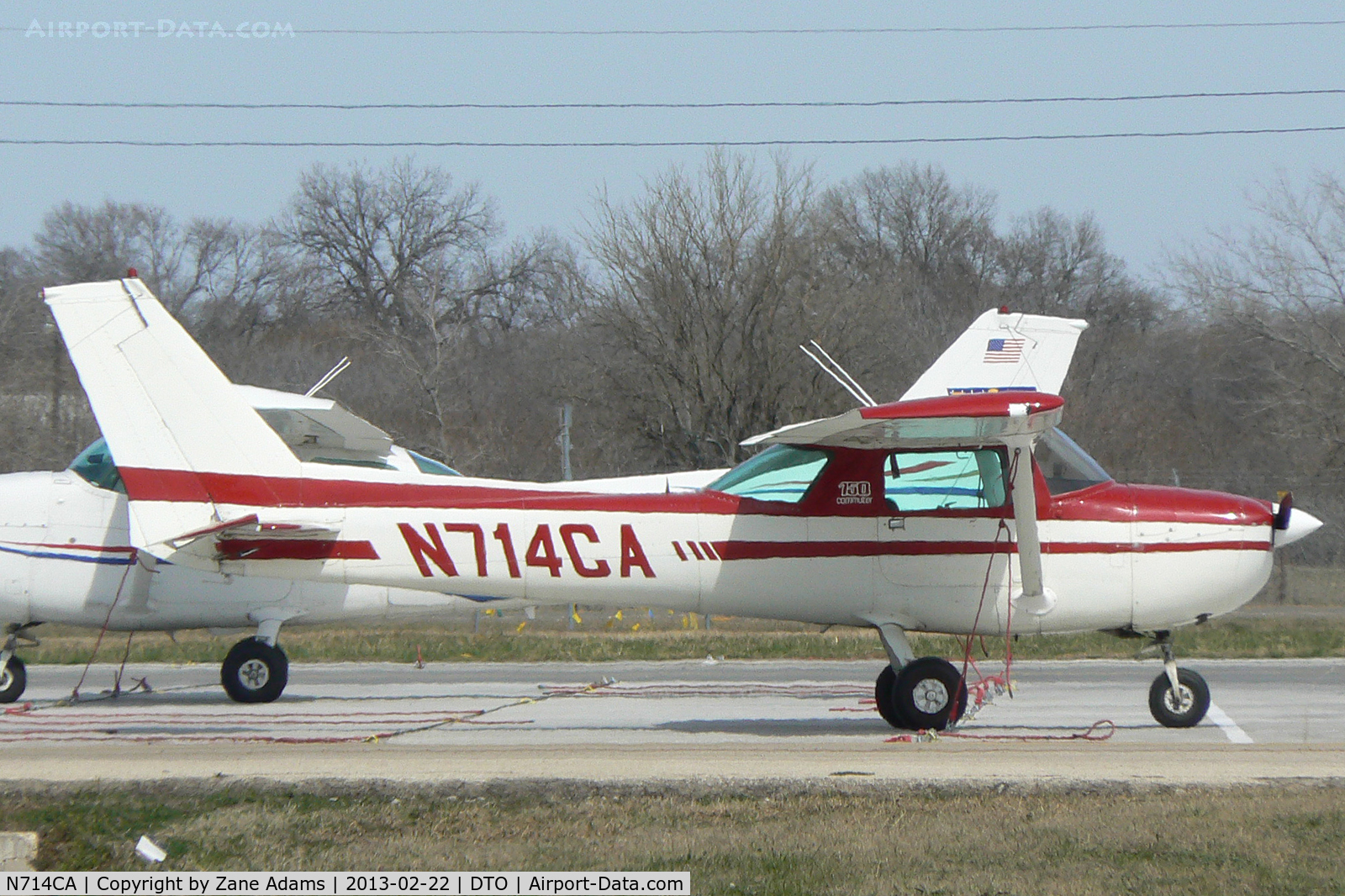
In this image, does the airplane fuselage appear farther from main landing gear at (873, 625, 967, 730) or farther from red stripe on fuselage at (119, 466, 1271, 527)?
main landing gear at (873, 625, 967, 730)

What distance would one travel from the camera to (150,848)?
5.44m

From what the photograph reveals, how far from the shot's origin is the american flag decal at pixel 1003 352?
13.6 m

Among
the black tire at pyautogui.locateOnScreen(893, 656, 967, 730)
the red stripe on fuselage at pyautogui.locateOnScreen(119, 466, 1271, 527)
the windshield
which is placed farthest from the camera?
the windshield

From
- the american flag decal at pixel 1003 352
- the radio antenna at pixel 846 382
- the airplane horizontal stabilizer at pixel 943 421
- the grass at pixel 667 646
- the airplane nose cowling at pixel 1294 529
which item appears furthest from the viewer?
the grass at pixel 667 646

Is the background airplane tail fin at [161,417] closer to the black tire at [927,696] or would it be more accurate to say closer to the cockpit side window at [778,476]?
the cockpit side window at [778,476]

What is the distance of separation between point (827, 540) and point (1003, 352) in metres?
5.48

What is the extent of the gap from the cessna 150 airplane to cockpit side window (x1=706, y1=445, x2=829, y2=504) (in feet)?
0.04

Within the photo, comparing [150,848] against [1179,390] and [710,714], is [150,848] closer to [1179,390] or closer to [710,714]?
[710,714]

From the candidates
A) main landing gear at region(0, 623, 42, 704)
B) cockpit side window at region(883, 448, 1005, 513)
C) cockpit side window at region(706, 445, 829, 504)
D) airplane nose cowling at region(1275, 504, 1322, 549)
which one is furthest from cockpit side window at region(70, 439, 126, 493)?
airplane nose cowling at region(1275, 504, 1322, 549)

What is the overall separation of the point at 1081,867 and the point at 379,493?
5369mm

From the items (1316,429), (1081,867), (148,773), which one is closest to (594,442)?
(1316,429)

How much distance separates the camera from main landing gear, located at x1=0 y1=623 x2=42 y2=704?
11367mm

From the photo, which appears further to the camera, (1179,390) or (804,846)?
(1179,390)

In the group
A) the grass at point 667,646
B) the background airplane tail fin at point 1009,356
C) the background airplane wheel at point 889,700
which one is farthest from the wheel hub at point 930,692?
the grass at point 667,646
